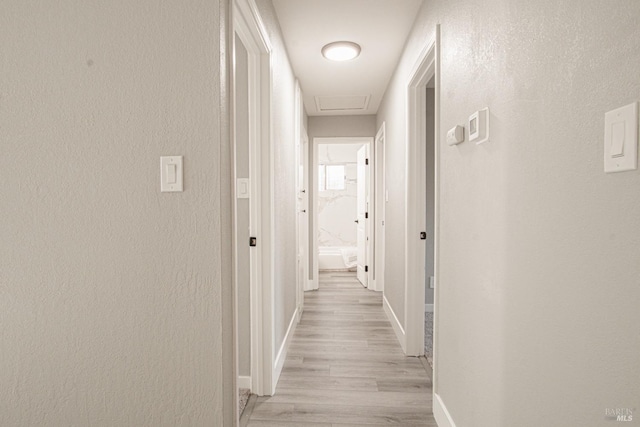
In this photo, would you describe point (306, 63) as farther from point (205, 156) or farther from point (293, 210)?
point (205, 156)

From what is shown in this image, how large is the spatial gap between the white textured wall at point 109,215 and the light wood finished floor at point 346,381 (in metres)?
0.87

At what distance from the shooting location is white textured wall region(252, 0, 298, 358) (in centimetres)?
220

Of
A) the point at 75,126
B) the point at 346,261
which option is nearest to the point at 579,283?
the point at 75,126

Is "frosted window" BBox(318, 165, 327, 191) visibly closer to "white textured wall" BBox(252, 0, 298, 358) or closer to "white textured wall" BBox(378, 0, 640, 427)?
"white textured wall" BBox(252, 0, 298, 358)

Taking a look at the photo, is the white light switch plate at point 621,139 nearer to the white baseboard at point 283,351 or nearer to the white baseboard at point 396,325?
the white baseboard at point 283,351

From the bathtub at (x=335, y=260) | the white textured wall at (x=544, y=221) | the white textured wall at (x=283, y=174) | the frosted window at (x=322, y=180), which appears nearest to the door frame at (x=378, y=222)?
the bathtub at (x=335, y=260)

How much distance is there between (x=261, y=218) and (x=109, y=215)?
0.91 meters

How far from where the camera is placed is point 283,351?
2521mm

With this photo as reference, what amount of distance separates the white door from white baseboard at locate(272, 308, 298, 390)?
6.21 ft

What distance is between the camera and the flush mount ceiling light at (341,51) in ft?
8.73

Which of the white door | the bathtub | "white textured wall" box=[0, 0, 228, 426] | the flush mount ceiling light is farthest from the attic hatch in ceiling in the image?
"white textured wall" box=[0, 0, 228, 426]

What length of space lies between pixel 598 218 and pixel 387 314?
3003 millimetres

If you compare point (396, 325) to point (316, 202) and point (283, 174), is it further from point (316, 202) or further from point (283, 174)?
point (316, 202)

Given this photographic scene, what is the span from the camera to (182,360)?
122cm
